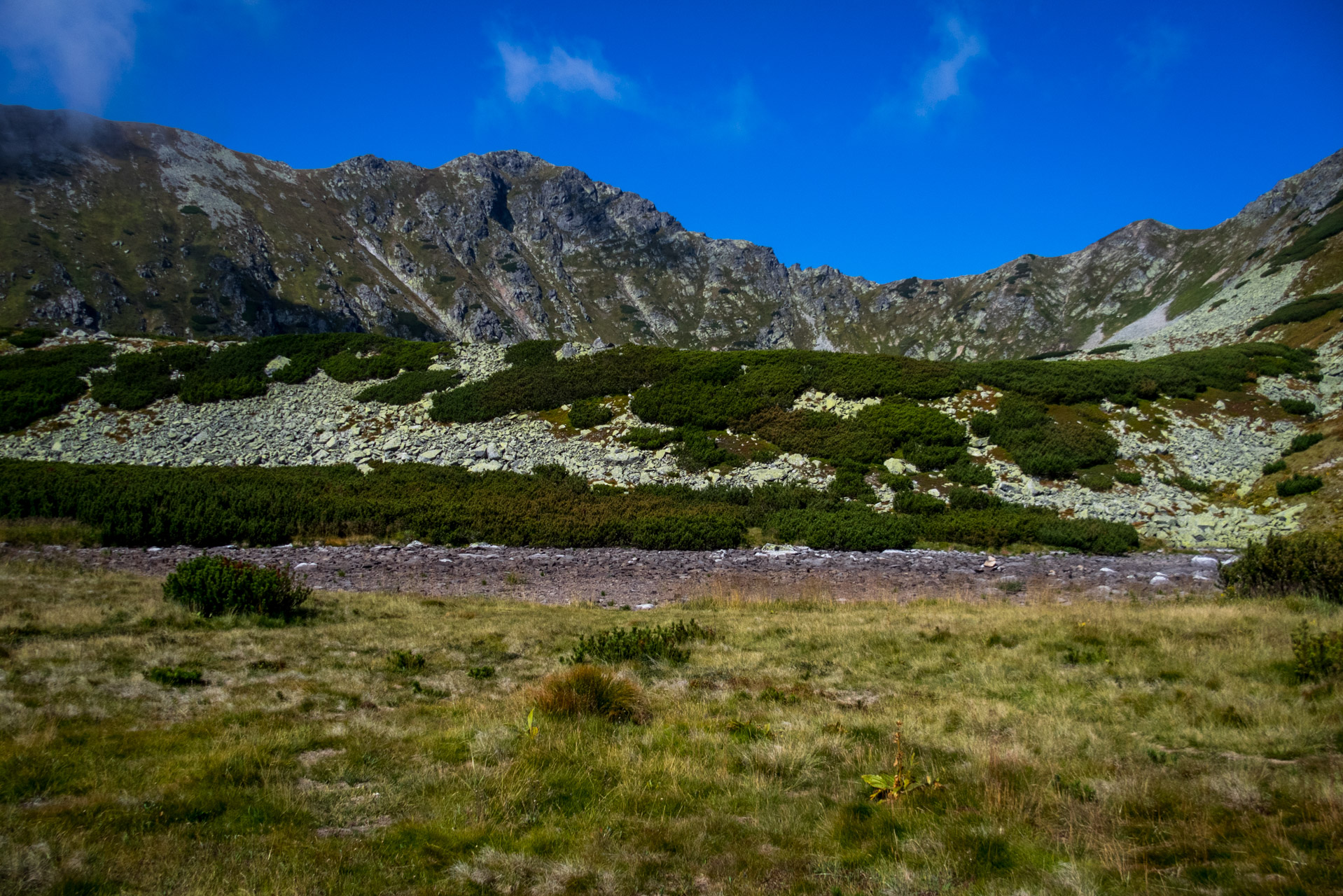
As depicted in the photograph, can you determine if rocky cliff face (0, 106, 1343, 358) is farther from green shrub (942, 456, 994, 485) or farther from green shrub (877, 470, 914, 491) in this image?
green shrub (877, 470, 914, 491)

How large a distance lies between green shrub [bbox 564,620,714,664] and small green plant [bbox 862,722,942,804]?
5279 mm

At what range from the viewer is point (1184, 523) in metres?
23.9

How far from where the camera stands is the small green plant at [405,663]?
1009cm

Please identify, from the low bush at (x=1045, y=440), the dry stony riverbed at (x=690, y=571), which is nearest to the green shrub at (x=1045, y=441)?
the low bush at (x=1045, y=440)

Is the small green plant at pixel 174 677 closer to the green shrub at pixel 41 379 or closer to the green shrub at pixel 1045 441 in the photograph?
the green shrub at pixel 1045 441

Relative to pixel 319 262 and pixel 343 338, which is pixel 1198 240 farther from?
pixel 319 262

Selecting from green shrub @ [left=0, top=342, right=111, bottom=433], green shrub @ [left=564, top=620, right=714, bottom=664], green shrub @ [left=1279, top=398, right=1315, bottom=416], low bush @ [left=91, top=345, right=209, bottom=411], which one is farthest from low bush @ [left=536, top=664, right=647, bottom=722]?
green shrub @ [left=0, top=342, right=111, bottom=433]

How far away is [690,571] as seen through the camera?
20234 millimetres

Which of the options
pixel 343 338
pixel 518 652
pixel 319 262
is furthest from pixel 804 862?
pixel 319 262

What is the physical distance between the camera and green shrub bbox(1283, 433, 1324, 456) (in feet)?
89.6

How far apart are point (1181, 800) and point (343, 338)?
1897 inches

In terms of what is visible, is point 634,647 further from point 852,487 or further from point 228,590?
point 852,487

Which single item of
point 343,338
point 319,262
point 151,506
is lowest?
point 151,506

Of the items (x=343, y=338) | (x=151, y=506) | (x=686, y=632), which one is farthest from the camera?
(x=343, y=338)
